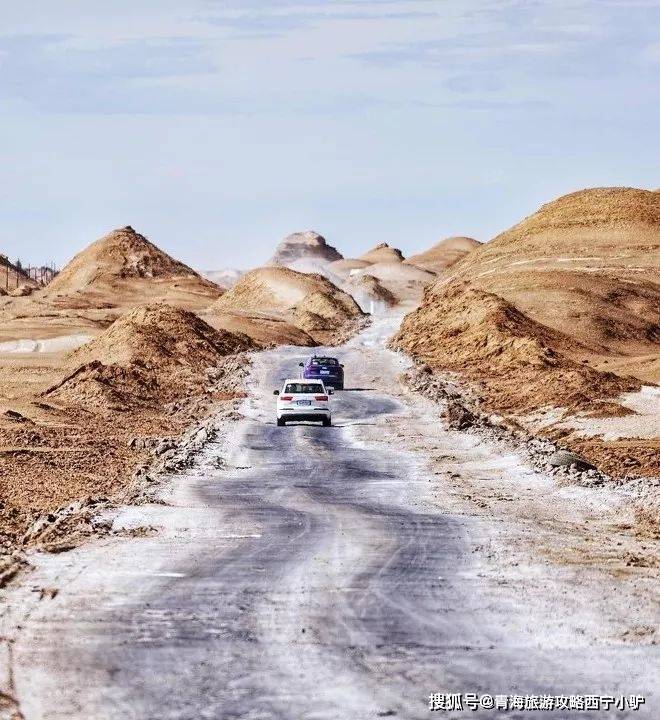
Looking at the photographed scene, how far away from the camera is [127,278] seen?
182 m

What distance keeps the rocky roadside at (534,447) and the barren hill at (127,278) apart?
95578 mm

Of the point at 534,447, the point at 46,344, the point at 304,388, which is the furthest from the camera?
the point at 46,344

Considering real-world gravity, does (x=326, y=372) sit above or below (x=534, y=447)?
above

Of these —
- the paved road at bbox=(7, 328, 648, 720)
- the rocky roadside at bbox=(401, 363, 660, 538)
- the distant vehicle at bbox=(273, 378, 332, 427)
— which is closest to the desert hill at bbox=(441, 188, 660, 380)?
the rocky roadside at bbox=(401, 363, 660, 538)

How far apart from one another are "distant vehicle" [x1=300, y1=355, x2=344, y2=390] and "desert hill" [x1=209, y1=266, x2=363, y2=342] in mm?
46554

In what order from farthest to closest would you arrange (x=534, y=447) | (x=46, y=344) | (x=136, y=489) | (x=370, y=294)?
(x=370, y=294) < (x=46, y=344) < (x=534, y=447) < (x=136, y=489)

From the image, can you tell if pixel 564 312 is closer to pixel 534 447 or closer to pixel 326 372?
pixel 326 372

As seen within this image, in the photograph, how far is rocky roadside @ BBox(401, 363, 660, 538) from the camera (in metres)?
26.8

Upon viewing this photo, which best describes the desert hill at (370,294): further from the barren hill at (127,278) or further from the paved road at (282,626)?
the paved road at (282,626)

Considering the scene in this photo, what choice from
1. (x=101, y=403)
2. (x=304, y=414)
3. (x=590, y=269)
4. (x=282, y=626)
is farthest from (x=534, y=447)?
(x=590, y=269)

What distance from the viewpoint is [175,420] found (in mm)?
52875

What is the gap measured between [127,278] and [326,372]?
405ft

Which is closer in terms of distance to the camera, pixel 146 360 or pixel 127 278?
pixel 146 360

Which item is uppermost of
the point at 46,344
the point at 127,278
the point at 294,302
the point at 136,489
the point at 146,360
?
the point at 127,278
